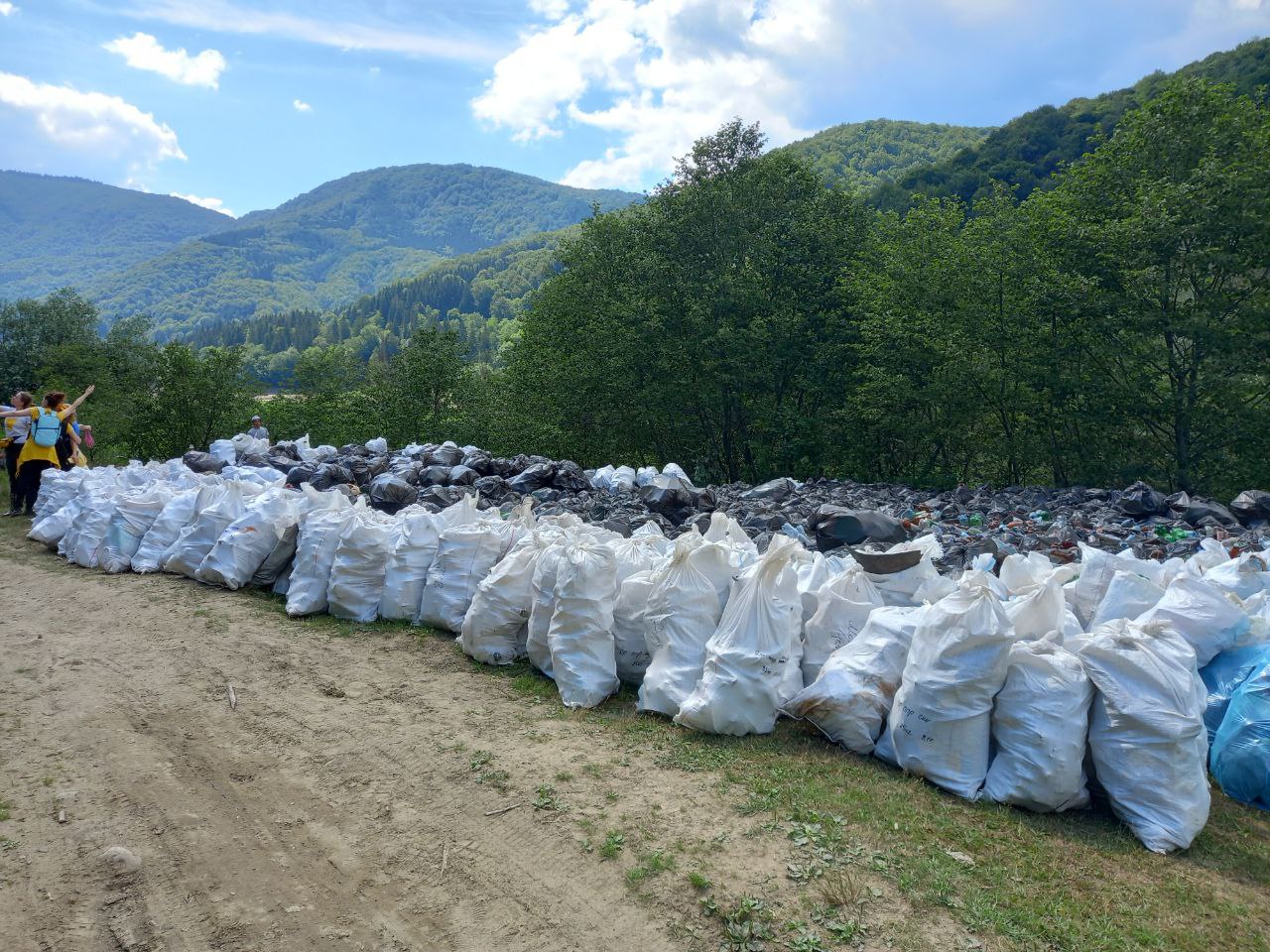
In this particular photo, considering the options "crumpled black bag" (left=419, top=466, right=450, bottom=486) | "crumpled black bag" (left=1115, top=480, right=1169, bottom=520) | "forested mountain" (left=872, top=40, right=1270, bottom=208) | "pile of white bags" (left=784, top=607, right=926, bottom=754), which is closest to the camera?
"pile of white bags" (left=784, top=607, right=926, bottom=754)

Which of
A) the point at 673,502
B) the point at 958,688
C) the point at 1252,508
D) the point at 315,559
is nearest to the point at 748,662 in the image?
the point at 958,688

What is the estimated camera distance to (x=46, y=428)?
922 centimetres


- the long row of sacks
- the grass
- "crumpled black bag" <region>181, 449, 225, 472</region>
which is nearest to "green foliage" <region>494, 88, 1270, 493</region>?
"crumpled black bag" <region>181, 449, 225, 472</region>

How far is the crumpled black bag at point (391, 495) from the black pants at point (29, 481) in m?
4.49

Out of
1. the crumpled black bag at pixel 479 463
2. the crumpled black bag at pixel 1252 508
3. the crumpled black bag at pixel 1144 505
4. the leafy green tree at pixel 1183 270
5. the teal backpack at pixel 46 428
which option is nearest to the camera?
the crumpled black bag at pixel 1252 508

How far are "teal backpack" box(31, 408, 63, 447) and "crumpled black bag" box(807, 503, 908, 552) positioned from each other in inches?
361

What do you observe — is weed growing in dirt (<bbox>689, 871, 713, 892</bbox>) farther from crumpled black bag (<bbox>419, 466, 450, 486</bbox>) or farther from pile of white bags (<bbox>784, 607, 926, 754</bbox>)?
crumpled black bag (<bbox>419, 466, 450, 486</bbox>)

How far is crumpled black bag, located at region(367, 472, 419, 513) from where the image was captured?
339 inches

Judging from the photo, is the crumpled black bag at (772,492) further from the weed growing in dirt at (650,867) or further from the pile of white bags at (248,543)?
the weed growing in dirt at (650,867)

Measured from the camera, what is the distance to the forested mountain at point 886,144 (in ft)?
169

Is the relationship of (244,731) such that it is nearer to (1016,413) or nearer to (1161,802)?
(1161,802)

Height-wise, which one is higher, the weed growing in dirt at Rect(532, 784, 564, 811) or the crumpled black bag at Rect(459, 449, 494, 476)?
the crumpled black bag at Rect(459, 449, 494, 476)

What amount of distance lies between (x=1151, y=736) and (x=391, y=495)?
7463 mm

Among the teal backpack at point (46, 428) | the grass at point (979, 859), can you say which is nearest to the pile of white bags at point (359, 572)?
the grass at point (979, 859)
